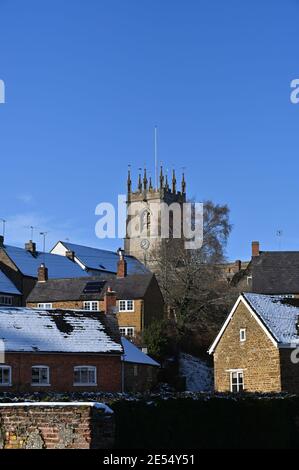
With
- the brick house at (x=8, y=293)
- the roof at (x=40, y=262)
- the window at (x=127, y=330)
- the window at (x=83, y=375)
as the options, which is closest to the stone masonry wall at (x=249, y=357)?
the window at (x=83, y=375)

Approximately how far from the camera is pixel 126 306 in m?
63.4

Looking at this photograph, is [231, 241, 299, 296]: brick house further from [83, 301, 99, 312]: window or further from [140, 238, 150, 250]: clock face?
[140, 238, 150, 250]: clock face

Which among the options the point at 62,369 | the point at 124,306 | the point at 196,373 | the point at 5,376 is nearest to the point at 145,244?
the point at 124,306

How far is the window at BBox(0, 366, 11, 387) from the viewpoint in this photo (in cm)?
3931

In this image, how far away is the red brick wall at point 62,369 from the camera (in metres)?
39.7

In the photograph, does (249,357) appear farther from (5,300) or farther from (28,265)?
(28,265)

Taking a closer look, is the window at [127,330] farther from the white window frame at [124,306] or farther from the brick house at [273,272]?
the brick house at [273,272]

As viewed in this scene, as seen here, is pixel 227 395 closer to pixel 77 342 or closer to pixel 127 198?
pixel 77 342

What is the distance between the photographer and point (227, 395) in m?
25.8

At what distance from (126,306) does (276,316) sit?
24.3 metres

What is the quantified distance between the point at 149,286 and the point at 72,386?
2308 centimetres

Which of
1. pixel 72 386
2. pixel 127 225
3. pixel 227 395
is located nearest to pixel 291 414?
pixel 227 395

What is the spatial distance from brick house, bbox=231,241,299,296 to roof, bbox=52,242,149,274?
64.0 ft

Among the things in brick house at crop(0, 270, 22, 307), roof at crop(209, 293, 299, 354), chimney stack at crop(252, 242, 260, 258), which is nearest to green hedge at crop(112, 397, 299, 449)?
roof at crop(209, 293, 299, 354)
